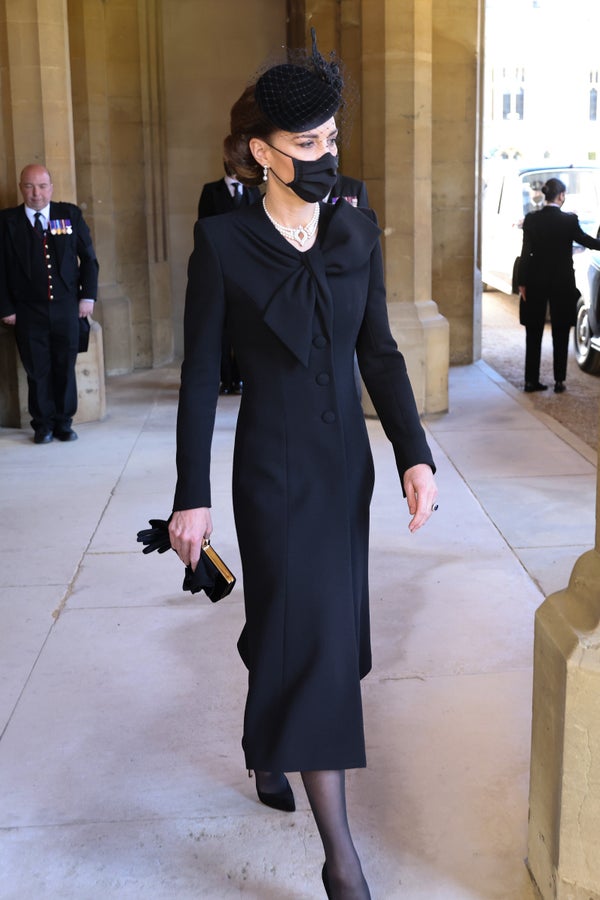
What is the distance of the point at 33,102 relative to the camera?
853cm

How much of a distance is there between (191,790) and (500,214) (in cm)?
1366

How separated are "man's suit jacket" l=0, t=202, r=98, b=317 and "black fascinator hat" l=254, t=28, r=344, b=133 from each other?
18.5 ft

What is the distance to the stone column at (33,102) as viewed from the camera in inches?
332

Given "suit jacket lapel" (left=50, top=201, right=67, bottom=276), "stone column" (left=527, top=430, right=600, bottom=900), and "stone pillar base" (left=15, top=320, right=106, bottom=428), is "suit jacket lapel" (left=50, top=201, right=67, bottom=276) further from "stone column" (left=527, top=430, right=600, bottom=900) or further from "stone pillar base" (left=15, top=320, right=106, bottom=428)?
"stone column" (left=527, top=430, right=600, bottom=900)

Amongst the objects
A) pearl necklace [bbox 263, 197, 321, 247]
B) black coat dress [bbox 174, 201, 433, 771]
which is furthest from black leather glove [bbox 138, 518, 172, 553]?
pearl necklace [bbox 263, 197, 321, 247]

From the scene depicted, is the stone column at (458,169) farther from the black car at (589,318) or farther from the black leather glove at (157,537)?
the black leather glove at (157,537)

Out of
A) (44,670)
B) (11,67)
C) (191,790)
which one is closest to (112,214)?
(11,67)

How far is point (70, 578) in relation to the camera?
18.0 feet

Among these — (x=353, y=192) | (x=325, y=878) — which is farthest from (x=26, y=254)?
(x=325, y=878)

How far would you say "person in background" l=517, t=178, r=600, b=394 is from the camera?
10102 millimetres

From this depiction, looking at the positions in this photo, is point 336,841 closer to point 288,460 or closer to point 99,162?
point 288,460

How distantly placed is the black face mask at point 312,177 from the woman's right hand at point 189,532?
Result: 0.76 metres

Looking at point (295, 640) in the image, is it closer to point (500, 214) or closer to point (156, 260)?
point (156, 260)

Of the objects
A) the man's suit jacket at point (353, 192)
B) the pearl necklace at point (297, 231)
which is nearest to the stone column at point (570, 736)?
the pearl necklace at point (297, 231)
